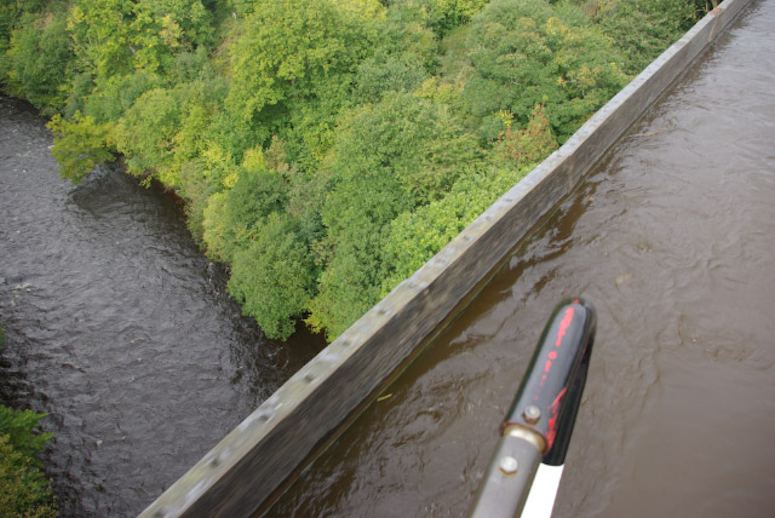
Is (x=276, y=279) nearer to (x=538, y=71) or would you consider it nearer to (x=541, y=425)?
(x=538, y=71)

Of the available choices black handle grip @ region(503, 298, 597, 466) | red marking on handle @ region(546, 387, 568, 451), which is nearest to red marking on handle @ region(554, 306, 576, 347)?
black handle grip @ region(503, 298, 597, 466)

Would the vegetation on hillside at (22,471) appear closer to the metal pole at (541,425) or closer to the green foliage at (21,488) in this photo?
the green foliage at (21,488)

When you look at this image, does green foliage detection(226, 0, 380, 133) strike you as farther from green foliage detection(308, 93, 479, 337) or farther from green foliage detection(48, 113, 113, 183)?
green foliage detection(48, 113, 113, 183)

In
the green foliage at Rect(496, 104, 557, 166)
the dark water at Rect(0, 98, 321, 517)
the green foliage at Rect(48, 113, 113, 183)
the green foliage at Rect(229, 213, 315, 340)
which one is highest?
the green foliage at Rect(496, 104, 557, 166)

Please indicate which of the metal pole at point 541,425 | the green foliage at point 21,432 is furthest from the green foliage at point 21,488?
the metal pole at point 541,425

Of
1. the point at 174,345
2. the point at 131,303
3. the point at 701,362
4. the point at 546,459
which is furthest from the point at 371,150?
the point at 546,459

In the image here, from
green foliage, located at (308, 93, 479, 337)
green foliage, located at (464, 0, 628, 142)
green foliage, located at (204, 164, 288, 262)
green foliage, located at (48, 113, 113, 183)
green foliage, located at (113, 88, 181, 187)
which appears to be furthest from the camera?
green foliage, located at (48, 113, 113, 183)

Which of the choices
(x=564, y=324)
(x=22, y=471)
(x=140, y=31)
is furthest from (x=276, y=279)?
(x=140, y=31)
